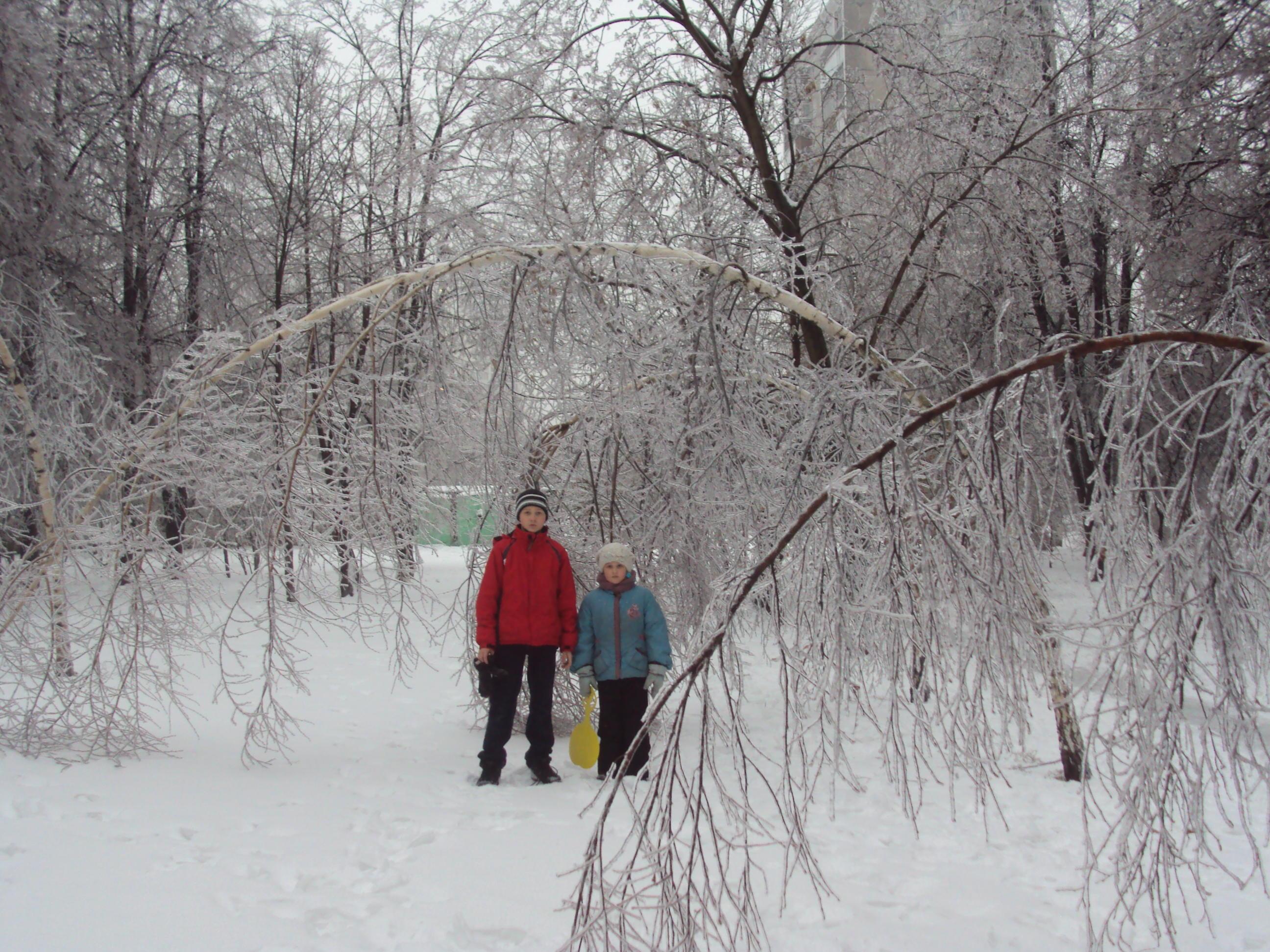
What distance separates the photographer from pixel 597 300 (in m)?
3.57

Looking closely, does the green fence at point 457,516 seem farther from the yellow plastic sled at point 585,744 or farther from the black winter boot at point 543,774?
the black winter boot at point 543,774

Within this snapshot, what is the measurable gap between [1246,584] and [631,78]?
17.4 feet

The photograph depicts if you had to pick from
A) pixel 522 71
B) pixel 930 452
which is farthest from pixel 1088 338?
pixel 522 71

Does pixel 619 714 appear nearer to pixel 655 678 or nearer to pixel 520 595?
pixel 655 678

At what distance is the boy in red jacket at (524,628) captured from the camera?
4602 millimetres

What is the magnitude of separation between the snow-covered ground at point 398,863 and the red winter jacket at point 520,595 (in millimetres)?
823

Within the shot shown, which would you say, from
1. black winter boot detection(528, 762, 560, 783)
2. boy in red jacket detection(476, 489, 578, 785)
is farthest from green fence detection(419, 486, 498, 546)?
black winter boot detection(528, 762, 560, 783)

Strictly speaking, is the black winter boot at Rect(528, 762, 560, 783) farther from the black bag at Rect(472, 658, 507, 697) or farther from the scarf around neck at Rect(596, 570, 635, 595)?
the scarf around neck at Rect(596, 570, 635, 595)

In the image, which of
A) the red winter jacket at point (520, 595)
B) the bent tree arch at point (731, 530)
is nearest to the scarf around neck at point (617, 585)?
the red winter jacket at point (520, 595)

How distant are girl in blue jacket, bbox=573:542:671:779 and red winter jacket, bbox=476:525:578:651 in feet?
0.46

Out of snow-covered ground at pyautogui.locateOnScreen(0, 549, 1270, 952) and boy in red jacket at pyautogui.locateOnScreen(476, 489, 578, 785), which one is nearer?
snow-covered ground at pyautogui.locateOnScreen(0, 549, 1270, 952)

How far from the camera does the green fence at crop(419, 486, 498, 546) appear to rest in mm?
4938

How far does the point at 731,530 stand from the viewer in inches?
158

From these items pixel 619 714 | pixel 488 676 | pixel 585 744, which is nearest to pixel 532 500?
pixel 488 676
